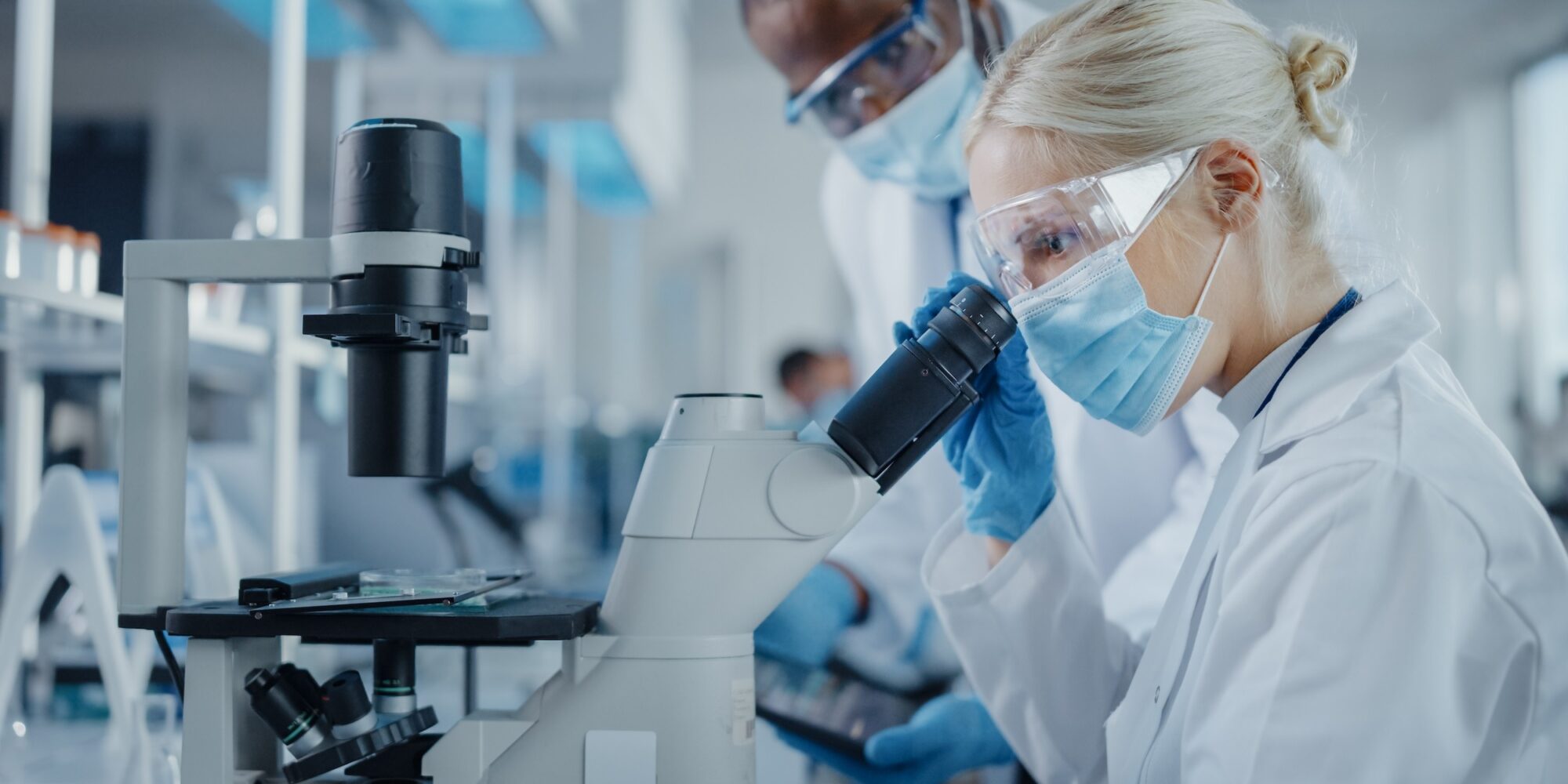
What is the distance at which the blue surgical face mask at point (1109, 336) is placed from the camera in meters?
0.90

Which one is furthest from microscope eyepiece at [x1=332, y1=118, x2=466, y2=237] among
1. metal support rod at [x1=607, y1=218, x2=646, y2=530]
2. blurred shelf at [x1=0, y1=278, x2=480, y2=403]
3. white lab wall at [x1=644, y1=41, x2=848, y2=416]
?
white lab wall at [x1=644, y1=41, x2=848, y2=416]

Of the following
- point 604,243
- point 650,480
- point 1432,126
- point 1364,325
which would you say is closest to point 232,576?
point 650,480

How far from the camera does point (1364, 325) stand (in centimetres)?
88

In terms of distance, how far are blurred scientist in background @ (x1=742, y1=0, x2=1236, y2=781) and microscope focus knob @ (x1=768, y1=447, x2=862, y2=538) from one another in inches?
17.4

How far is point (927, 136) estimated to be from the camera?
1.44m

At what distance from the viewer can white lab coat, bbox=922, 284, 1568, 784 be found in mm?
691

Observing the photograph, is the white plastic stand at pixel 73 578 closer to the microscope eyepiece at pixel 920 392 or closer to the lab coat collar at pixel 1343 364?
the microscope eyepiece at pixel 920 392

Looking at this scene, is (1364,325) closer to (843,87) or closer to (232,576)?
(843,87)

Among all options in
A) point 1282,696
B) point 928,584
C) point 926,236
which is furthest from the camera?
point 926,236

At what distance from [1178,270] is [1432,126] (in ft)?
22.3

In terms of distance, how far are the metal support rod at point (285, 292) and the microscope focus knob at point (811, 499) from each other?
957mm

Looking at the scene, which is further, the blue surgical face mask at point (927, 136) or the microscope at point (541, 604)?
the blue surgical face mask at point (927, 136)

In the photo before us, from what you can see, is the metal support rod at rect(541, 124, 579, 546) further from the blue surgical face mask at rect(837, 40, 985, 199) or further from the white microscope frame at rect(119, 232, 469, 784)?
the white microscope frame at rect(119, 232, 469, 784)

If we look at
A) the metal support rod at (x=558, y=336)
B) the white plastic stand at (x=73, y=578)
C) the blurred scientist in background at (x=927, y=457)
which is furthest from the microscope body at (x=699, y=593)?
the metal support rod at (x=558, y=336)
